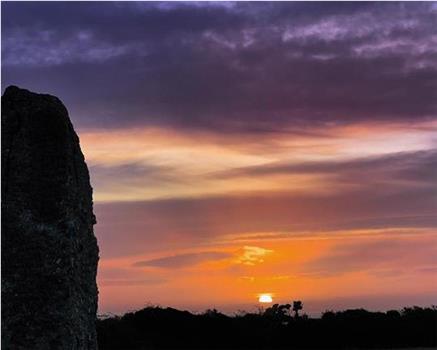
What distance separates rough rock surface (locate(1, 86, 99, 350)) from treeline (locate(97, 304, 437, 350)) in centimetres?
1080

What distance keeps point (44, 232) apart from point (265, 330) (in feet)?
43.5

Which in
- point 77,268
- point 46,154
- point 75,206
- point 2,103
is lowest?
point 77,268

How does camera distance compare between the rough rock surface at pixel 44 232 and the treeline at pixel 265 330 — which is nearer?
the rough rock surface at pixel 44 232

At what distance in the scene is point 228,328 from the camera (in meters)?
20.4

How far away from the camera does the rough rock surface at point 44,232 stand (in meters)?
7.89

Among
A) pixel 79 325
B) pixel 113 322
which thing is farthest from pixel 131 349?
pixel 79 325

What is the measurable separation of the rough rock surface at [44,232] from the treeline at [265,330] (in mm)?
10804

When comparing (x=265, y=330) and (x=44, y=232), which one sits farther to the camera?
(x=265, y=330)

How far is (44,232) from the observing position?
8.08m

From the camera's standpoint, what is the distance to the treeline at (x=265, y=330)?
19.7 meters

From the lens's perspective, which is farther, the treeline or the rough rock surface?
the treeline

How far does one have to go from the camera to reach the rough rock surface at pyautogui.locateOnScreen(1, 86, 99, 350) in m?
7.89

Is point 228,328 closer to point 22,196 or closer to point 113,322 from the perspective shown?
point 113,322

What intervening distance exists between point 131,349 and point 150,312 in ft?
6.81
